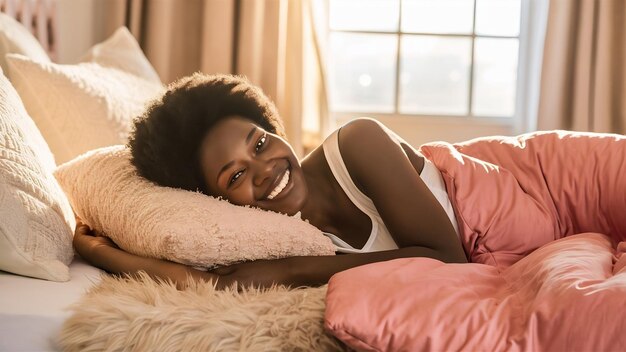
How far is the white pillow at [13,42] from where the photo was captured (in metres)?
2.01

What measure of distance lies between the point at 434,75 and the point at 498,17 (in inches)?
14.6

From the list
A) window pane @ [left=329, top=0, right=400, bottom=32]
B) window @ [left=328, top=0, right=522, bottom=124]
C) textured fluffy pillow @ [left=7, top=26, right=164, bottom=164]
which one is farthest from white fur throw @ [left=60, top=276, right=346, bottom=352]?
window pane @ [left=329, top=0, right=400, bottom=32]

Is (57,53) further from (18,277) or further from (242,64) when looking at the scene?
(18,277)

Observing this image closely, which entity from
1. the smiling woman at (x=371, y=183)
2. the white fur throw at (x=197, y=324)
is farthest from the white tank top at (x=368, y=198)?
the white fur throw at (x=197, y=324)

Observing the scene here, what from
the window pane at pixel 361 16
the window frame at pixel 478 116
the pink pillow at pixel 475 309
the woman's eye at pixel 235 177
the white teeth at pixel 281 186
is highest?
the window pane at pixel 361 16

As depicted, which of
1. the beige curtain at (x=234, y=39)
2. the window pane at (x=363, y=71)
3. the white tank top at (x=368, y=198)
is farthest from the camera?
the window pane at (x=363, y=71)

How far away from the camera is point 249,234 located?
1407 mm

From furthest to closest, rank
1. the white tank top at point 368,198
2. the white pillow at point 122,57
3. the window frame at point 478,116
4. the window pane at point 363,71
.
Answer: the window pane at point 363,71, the window frame at point 478,116, the white pillow at point 122,57, the white tank top at point 368,198

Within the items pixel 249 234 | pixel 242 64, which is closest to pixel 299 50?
pixel 242 64

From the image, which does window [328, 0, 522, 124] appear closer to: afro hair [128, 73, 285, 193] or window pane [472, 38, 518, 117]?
window pane [472, 38, 518, 117]

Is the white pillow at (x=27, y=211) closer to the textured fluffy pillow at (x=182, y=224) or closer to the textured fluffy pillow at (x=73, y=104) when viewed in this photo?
the textured fluffy pillow at (x=182, y=224)

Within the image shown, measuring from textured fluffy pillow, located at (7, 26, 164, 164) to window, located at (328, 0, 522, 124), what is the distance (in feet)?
4.49

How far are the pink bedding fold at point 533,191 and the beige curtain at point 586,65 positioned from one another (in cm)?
125

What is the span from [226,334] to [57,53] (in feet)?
5.77
